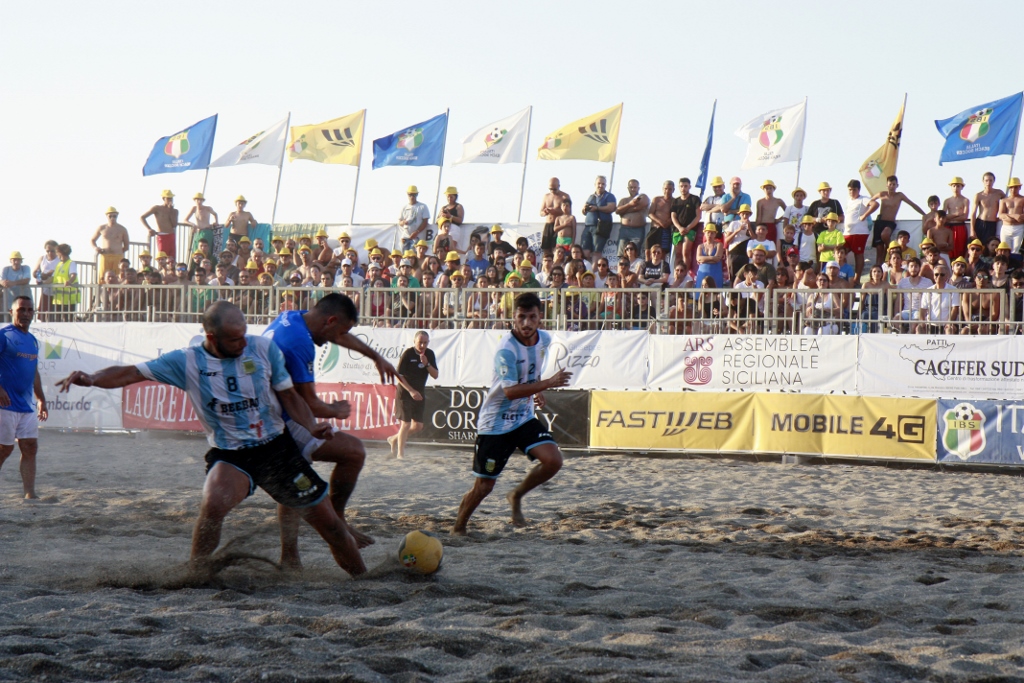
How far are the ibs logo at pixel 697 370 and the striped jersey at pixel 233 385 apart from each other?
30.1 feet

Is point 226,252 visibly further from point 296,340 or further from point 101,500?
point 296,340

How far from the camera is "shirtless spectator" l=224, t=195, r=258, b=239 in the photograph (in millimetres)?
20109

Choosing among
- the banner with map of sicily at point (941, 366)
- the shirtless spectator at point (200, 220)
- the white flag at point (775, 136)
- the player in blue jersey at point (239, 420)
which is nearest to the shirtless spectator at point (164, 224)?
the shirtless spectator at point (200, 220)

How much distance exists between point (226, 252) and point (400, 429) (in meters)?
5.59

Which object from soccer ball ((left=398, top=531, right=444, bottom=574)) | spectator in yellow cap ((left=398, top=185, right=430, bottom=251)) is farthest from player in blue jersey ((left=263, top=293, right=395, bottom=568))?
spectator in yellow cap ((left=398, top=185, right=430, bottom=251))

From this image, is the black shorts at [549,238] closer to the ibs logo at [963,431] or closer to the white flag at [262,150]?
the ibs logo at [963,431]

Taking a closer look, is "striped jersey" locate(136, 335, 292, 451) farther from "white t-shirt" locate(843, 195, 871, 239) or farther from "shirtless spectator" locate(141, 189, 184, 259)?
"shirtless spectator" locate(141, 189, 184, 259)

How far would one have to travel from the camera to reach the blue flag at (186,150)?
75.2 feet

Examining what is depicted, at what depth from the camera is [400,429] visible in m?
14.6

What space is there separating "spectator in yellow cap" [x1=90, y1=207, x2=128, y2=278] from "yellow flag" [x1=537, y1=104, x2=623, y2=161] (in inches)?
313

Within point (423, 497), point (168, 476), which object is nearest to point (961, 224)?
point (423, 497)

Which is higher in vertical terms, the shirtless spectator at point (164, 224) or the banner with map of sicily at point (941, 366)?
the shirtless spectator at point (164, 224)

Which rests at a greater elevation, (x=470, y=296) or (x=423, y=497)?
(x=470, y=296)

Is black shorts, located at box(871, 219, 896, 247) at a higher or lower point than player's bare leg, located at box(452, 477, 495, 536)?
higher
